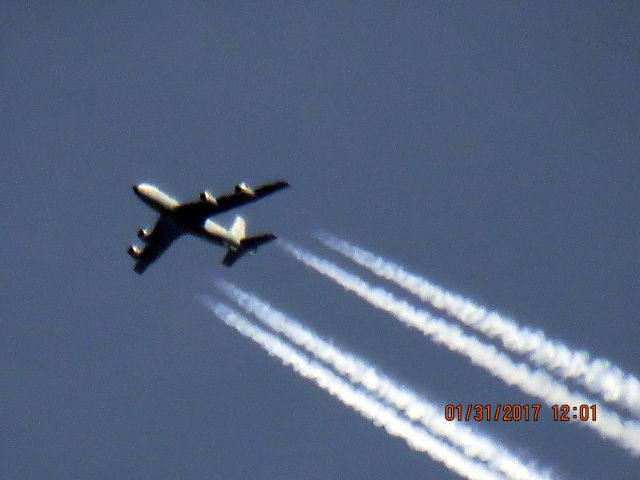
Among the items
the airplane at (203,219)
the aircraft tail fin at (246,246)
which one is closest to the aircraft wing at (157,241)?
the airplane at (203,219)

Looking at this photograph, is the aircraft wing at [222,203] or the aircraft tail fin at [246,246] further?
the aircraft tail fin at [246,246]

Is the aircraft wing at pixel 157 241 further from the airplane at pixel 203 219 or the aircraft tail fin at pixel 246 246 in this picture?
the aircraft tail fin at pixel 246 246

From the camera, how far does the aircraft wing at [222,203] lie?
64.4 m

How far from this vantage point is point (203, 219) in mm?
69312

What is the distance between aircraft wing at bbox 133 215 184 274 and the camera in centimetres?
7219

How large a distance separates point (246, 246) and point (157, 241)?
8.53 metres

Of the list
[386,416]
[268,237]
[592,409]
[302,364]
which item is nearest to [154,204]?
[268,237]

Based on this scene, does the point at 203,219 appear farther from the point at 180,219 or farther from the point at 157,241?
the point at 157,241

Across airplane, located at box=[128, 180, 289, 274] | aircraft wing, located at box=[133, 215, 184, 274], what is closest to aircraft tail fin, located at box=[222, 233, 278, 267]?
airplane, located at box=[128, 180, 289, 274]

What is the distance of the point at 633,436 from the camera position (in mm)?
57125

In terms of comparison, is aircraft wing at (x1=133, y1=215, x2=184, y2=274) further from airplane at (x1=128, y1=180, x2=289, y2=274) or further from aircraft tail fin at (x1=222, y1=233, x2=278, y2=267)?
aircraft tail fin at (x1=222, y1=233, x2=278, y2=267)

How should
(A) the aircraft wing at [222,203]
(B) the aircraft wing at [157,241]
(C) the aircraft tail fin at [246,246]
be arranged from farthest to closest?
(B) the aircraft wing at [157,241] < (C) the aircraft tail fin at [246,246] < (A) the aircraft wing at [222,203]

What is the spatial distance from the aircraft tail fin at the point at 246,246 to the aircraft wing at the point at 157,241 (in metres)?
4.29

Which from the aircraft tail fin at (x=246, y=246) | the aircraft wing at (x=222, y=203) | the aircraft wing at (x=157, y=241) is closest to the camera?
the aircraft wing at (x=222, y=203)
